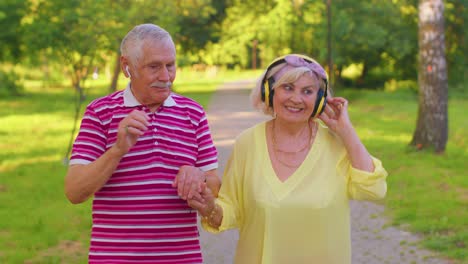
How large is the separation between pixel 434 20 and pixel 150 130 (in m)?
11.4

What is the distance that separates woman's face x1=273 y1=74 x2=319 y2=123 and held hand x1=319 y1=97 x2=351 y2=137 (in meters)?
0.10

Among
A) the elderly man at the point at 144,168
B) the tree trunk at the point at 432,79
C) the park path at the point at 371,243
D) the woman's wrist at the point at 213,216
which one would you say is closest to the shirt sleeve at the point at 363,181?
the woman's wrist at the point at 213,216

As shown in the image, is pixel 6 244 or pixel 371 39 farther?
pixel 371 39

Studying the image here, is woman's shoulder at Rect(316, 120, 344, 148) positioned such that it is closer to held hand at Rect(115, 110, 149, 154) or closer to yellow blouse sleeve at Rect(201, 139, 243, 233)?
yellow blouse sleeve at Rect(201, 139, 243, 233)

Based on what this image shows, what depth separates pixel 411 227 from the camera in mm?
8602

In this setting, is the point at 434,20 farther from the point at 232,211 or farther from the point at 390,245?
the point at 232,211

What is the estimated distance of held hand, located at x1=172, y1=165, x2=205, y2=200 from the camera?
3.16 meters

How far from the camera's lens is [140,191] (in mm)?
3242

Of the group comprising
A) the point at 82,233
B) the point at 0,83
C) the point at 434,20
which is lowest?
the point at 0,83

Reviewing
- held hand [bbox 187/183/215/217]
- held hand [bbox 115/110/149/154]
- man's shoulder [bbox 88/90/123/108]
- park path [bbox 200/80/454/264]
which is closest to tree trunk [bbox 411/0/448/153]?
park path [bbox 200/80/454/264]

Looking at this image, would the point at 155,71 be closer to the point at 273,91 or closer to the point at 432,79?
the point at 273,91

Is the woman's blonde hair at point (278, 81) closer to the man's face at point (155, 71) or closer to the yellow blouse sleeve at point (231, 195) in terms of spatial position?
the yellow blouse sleeve at point (231, 195)

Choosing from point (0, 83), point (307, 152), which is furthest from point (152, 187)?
point (0, 83)

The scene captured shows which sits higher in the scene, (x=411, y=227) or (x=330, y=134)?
(x=330, y=134)
